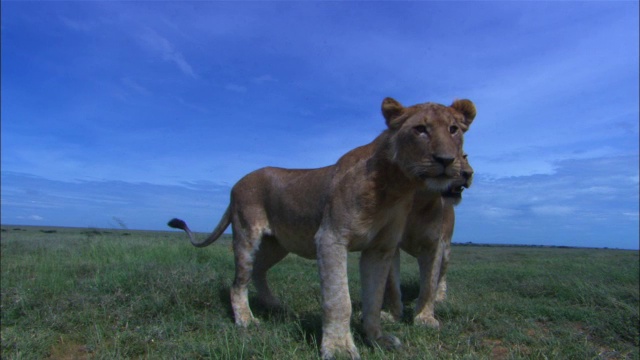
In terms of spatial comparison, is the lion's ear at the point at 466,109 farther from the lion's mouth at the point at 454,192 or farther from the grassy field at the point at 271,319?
the grassy field at the point at 271,319

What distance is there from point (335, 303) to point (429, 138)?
4.91 feet

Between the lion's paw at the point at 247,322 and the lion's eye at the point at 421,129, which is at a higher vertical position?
the lion's eye at the point at 421,129

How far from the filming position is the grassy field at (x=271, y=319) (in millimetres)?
4402

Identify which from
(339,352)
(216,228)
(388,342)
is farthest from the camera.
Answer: (216,228)

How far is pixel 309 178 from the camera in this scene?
533 centimetres

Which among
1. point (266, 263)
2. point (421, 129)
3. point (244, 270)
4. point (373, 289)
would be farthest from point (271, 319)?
point (421, 129)

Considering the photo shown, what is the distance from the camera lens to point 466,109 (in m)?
4.30

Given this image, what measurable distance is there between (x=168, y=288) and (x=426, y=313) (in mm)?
3335

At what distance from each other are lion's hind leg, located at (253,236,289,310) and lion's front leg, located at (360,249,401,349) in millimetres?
1732

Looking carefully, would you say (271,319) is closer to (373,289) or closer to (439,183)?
(373,289)

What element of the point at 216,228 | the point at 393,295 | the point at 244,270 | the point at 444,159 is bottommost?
the point at 393,295

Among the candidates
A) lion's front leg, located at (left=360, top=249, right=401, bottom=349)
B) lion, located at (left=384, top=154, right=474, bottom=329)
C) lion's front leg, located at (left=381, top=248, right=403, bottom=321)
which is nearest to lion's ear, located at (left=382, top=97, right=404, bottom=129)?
lion, located at (left=384, top=154, right=474, bottom=329)

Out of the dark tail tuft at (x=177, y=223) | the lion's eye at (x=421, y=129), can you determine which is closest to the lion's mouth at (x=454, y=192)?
the lion's eye at (x=421, y=129)

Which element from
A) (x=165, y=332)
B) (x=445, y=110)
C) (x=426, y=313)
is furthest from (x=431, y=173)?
(x=165, y=332)
